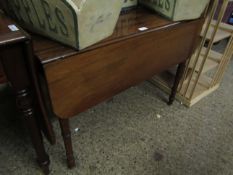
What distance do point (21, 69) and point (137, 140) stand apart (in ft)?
2.88

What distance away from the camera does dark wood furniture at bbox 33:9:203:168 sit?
2.43ft

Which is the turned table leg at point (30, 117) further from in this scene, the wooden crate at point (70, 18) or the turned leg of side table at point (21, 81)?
the wooden crate at point (70, 18)

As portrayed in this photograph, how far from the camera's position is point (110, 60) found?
34.1 inches

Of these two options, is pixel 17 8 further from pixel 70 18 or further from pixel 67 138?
pixel 67 138

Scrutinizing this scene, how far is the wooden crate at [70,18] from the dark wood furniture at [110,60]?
40mm

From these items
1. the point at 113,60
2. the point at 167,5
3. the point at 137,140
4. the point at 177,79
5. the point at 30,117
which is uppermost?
the point at 167,5

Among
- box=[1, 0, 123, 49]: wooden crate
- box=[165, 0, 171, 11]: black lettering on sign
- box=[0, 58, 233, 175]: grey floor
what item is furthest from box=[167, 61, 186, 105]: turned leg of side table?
box=[1, 0, 123, 49]: wooden crate

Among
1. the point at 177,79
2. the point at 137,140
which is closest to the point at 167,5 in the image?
the point at 177,79

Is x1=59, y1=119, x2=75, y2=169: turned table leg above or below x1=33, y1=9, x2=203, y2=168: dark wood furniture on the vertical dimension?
below

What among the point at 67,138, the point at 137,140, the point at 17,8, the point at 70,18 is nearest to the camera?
the point at 70,18

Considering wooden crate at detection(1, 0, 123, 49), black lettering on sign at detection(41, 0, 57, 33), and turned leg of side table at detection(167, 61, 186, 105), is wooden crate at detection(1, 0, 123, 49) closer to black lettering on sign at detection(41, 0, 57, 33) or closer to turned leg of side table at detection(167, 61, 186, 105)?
black lettering on sign at detection(41, 0, 57, 33)

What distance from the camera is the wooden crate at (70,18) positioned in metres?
0.65

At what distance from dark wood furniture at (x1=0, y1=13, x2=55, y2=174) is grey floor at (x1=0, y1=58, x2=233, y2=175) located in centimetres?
41

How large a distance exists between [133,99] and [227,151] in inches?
28.6
